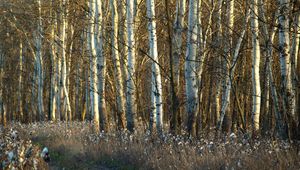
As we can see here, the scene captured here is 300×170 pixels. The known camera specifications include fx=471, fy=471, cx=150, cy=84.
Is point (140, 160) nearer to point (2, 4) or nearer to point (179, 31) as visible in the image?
point (179, 31)

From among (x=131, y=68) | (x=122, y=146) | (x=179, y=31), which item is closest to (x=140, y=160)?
(x=122, y=146)

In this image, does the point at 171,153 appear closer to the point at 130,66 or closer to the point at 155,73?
the point at 155,73

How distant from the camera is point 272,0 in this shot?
14.3 metres

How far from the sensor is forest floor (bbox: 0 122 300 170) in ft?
23.5

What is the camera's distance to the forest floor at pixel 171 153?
23.5 feet

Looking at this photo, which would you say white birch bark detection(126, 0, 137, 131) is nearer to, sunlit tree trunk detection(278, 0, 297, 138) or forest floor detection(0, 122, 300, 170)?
forest floor detection(0, 122, 300, 170)

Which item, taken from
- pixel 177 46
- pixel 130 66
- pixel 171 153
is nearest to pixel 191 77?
pixel 177 46

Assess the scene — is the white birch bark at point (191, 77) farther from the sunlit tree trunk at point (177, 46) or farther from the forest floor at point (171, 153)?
the forest floor at point (171, 153)

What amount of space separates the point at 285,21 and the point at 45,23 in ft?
69.0

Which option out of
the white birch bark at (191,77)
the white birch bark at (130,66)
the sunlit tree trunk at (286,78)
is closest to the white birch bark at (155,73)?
the white birch bark at (191,77)

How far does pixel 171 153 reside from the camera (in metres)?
8.73

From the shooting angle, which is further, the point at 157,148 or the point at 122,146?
the point at 122,146

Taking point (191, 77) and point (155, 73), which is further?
point (155, 73)

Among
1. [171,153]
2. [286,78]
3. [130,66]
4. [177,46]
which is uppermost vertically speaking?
[177,46]
